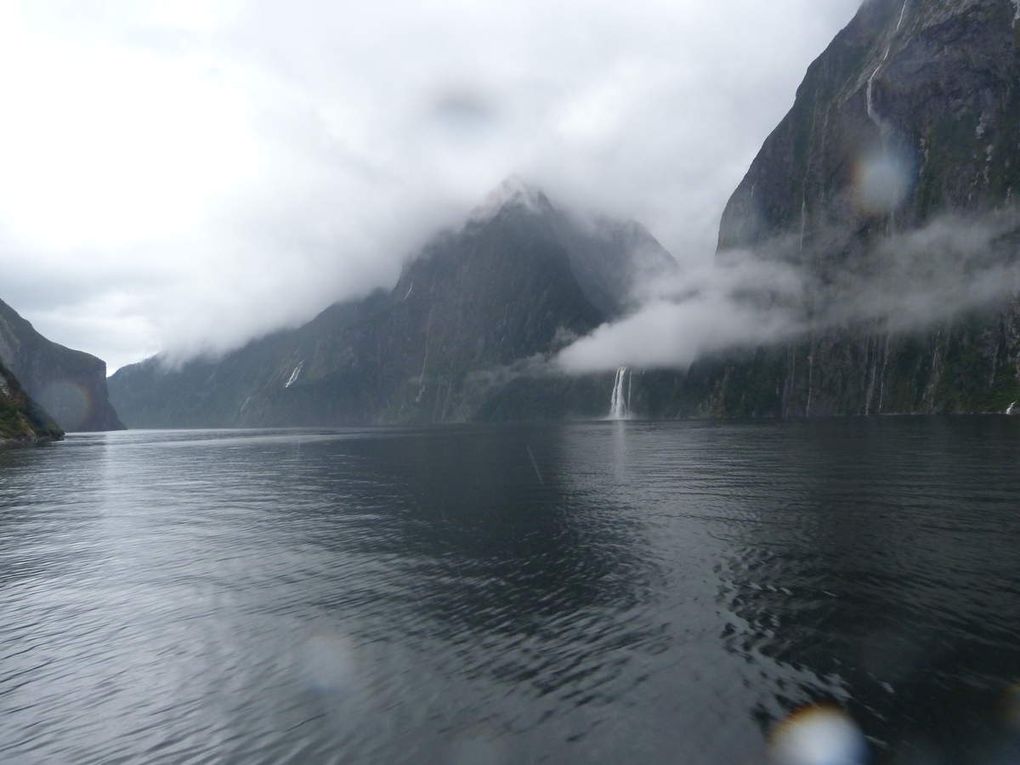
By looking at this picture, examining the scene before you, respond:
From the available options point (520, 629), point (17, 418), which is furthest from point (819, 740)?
point (17, 418)

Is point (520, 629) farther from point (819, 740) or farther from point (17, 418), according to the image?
point (17, 418)

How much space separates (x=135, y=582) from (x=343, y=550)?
9.82 meters

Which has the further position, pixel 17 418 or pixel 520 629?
pixel 17 418

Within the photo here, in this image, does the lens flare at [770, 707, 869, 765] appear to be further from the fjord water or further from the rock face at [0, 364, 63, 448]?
the rock face at [0, 364, 63, 448]

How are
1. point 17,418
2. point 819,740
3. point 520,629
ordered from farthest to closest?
1. point 17,418
2. point 520,629
3. point 819,740

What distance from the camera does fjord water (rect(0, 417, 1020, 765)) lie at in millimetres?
13734

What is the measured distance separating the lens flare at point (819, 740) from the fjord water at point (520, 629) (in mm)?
417

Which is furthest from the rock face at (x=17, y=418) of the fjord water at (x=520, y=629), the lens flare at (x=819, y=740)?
the lens flare at (x=819, y=740)

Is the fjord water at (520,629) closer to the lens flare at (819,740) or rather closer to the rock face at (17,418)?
the lens flare at (819,740)

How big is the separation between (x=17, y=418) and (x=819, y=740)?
20463 centimetres

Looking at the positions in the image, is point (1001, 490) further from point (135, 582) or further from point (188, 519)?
point (188, 519)

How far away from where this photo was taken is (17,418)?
158000mm

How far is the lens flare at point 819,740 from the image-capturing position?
1227cm

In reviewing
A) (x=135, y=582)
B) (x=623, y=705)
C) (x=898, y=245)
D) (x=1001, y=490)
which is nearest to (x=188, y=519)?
(x=135, y=582)
